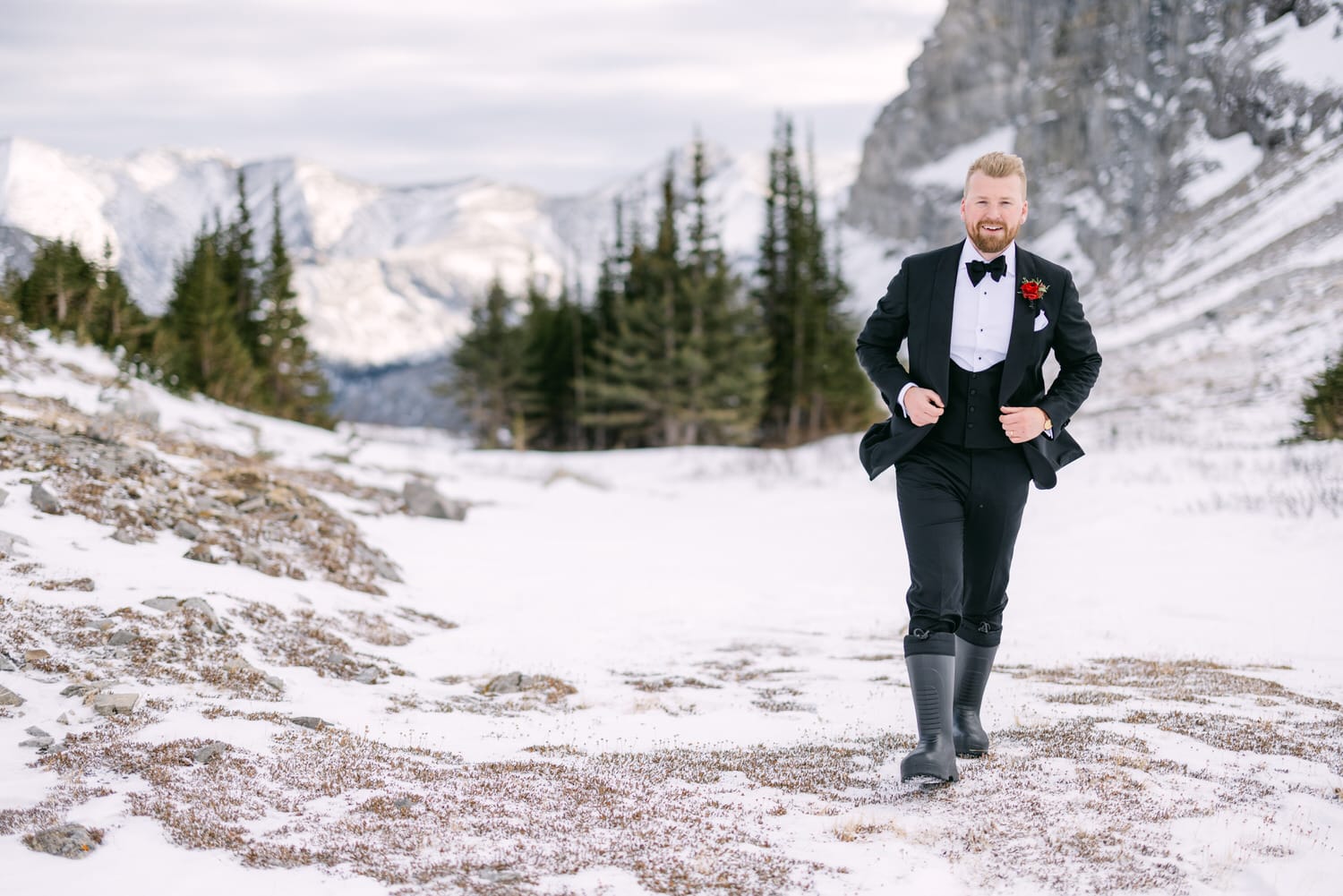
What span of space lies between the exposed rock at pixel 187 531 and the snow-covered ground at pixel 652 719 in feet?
0.23

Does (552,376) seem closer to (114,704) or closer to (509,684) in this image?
(509,684)

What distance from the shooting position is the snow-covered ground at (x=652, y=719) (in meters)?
3.54

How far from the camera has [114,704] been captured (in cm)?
490

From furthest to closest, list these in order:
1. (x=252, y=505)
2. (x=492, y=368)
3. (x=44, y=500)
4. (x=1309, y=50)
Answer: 1. (x=1309, y=50)
2. (x=492, y=368)
3. (x=252, y=505)
4. (x=44, y=500)

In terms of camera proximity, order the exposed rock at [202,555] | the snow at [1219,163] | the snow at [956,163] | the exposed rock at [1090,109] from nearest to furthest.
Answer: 1. the exposed rock at [202,555]
2. the exposed rock at [1090,109]
3. the snow at [1219,163]
4. the snow at [956,163]

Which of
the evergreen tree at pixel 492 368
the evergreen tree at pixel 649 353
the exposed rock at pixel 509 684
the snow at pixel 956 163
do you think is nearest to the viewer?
the exposed rock at pixel 509 684

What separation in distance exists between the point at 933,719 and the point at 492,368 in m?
46.5

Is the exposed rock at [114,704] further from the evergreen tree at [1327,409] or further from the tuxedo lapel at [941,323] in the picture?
the evergreen tree at [1327,409]

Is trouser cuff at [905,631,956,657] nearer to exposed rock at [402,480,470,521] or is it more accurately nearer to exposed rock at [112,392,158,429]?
exposed rock at [402,480,470,521]

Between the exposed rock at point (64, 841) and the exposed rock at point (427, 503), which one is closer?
the exposed rock at point (64, 841)

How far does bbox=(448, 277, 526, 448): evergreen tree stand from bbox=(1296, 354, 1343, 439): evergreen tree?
1419 inches

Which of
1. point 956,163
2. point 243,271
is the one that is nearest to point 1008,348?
point 243,271

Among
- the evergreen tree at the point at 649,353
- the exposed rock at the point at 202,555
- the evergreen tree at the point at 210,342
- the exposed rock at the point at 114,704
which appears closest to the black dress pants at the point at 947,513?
the exposed rock at the point at 114,704

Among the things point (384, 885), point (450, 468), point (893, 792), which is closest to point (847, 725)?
point (893, 792)
